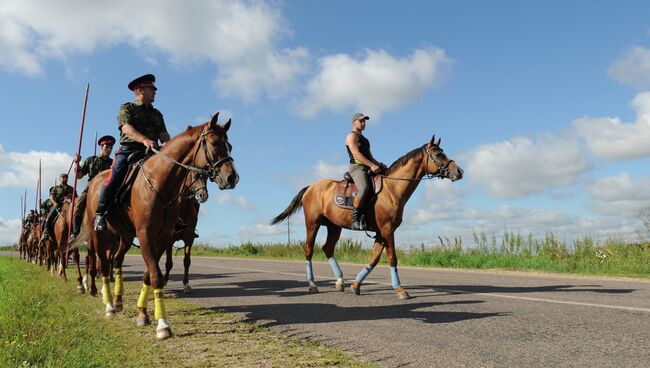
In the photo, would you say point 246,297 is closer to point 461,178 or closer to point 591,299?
point 461,178

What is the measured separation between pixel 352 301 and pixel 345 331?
253 cm

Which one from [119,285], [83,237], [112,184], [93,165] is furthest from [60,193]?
[112,184]

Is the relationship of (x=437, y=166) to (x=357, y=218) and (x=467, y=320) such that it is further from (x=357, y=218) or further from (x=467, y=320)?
(x=467, y=320)

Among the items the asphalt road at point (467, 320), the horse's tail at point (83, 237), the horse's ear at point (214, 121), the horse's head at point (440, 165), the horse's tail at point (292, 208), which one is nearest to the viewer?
the asphalt road at point (467, 320)

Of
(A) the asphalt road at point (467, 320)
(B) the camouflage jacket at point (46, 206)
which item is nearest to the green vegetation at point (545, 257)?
(A) the asphalt road at point (467, 320)

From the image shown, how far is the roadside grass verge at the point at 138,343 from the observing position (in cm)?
433

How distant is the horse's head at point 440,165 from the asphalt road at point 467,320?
82.6 inches

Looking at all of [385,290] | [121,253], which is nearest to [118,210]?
[121,253]

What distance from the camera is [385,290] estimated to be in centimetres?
976

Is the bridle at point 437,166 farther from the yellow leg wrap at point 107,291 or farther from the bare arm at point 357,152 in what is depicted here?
the yellow leg wrap at point 107,291

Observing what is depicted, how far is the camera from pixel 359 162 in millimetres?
9414

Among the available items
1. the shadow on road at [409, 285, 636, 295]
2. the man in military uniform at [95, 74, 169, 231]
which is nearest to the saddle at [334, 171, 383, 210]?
the shadow on road at [409, 285, 636, 295]

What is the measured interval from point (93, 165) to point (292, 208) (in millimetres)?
4201

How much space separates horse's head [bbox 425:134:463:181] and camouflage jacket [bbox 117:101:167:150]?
4638 mm
